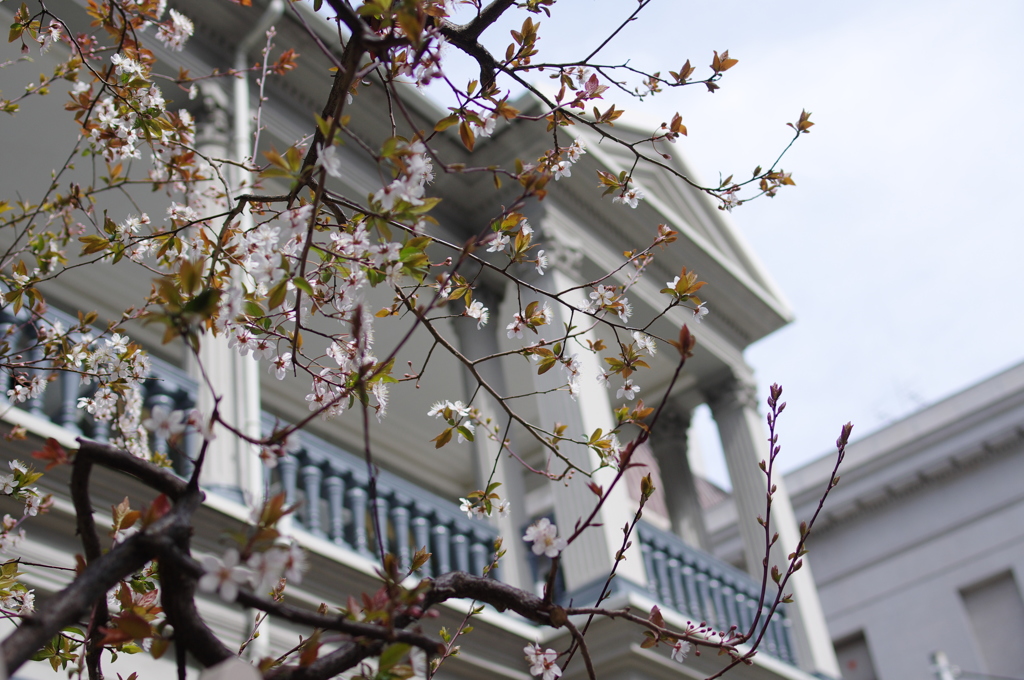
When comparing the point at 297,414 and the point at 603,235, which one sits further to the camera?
the point at 297,414

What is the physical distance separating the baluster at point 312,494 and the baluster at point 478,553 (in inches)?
51.2

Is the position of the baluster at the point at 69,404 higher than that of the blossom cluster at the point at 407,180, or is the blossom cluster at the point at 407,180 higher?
the baluster at the point at 69,404

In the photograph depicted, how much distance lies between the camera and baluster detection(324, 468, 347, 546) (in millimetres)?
5742

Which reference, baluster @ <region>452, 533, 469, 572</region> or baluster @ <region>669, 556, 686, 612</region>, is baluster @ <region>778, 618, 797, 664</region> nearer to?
baluster @ <region>669, 556, 686, 612</region>

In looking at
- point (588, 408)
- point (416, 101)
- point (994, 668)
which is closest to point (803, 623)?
point (588, 408)

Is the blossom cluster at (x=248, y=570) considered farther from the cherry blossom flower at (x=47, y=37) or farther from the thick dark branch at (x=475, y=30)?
the cherry blossom flower at (x=47, y=37)

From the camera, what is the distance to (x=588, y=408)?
6750 mm

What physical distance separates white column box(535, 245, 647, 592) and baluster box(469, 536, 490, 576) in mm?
570

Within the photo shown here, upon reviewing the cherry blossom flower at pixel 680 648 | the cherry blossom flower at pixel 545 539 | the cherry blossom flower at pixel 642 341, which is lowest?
the cherry blossom flower at pixel 680 648

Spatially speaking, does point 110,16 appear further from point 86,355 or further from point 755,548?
point 755,548

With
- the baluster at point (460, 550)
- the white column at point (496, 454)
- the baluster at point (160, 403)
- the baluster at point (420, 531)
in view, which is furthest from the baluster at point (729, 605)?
the baluster at point (160, 403)

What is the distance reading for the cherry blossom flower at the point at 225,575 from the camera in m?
1.29

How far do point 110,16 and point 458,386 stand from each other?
23.4 ft

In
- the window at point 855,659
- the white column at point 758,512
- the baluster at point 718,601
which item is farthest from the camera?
the window at point 855,659
